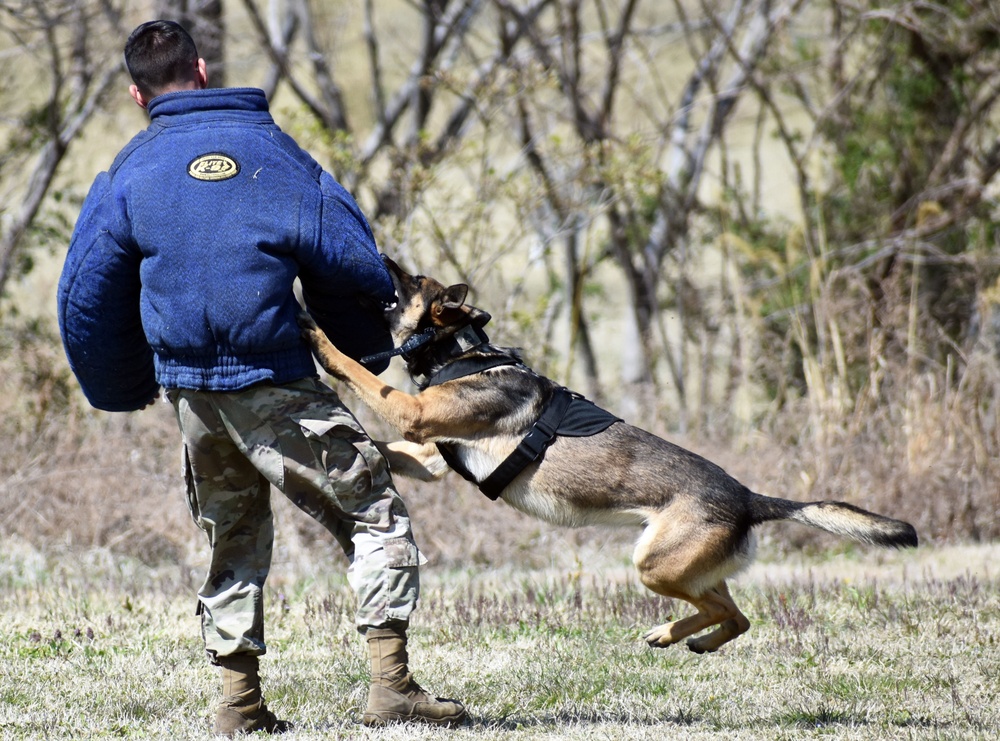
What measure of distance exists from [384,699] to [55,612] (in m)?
2.92

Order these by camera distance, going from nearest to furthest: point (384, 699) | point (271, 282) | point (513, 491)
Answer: point (271, 282) < point (384, 699) < point (513, 491)

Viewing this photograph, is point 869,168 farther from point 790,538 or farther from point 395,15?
point 395,15

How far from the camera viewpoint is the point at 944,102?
37.7 feet

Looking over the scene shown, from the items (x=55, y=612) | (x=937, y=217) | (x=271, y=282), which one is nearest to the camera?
(x=271, y=282)

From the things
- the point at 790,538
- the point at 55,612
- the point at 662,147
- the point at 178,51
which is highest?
the point at 662,147

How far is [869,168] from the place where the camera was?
11.4 metres

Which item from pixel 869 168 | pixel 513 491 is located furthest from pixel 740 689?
pixel 869 168

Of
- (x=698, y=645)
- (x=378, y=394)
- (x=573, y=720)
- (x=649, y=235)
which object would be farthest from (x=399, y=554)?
(x=649, y=235)

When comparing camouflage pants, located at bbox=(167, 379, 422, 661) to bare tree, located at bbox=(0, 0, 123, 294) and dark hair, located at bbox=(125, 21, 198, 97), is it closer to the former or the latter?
dark hair, located at bbox=(125, 21, 198, 97)

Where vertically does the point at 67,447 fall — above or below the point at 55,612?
above

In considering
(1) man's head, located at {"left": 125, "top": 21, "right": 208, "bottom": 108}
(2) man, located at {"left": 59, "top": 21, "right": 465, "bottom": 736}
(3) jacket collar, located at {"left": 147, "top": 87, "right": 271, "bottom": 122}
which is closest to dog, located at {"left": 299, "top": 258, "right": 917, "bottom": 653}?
(2) man, located at {"left": 59, "top": 21, "right": 465, "bottom": 736}

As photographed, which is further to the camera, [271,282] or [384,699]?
[384,699]

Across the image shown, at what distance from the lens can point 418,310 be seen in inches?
181

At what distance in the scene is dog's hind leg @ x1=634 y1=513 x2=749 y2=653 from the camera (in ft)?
14.8
